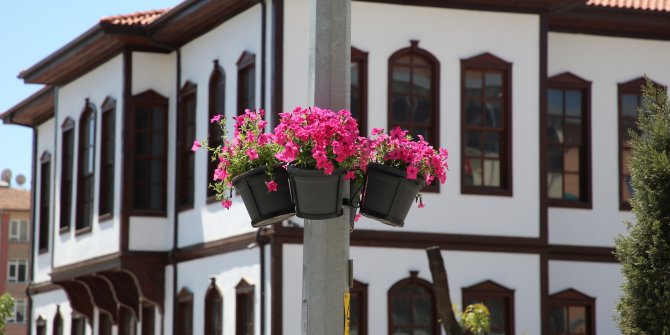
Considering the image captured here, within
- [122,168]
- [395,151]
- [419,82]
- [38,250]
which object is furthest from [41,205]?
[395,151]

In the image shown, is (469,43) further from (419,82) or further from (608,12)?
(608,12)

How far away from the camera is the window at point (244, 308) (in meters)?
22.7

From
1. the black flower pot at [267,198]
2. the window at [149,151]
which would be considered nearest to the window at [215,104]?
the window at [149,151]

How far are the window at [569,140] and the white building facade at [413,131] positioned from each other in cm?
3

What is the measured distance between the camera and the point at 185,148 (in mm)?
25656

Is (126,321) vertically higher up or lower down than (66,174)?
lower down

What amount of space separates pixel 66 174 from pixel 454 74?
33.1 ft

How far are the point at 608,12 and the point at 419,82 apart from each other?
374 cm

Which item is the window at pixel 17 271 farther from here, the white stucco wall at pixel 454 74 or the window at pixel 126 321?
the white stucco wall at pixel 454 74

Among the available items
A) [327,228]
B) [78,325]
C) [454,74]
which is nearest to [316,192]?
[327,228]

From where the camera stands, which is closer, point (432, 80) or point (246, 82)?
point (432, 80)

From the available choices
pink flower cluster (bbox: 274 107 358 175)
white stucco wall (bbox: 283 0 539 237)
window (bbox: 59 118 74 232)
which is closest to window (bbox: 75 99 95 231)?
window (bbox: 59 118 74 232)

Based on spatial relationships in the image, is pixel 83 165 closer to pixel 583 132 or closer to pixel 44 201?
pixel 44 201

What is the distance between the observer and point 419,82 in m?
22.8
